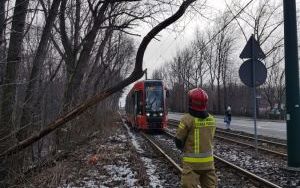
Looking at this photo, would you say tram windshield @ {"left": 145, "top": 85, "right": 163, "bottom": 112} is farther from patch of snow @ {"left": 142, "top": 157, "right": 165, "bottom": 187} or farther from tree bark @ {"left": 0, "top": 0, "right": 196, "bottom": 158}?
tree bark @ {"left": 0, "top": 0, "right": 196, "bottom": 158}

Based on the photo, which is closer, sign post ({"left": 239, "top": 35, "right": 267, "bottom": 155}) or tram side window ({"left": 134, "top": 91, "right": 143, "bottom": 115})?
sign post ({"left": 239, "top": 35, "right": 267, "bottom": 155})

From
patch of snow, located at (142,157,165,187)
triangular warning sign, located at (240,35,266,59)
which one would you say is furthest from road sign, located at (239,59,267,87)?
patch of snow, located at (142,157,165,187)

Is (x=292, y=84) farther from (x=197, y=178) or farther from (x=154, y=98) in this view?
(x=154, y=98)

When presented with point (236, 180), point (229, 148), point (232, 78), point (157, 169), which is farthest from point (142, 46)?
point (232, 78)

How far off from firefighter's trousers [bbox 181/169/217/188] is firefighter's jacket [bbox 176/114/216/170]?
0.07 m

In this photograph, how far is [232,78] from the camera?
315ft

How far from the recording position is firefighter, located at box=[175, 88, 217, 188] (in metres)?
6.09

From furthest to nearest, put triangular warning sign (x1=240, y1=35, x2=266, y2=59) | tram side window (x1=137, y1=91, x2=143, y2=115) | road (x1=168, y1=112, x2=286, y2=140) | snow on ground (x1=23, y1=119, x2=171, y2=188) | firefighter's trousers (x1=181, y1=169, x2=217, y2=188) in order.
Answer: tram side window (x1=137, y1=91, x2=143, y2=115), road (x1=168, y1=112, x2=286, y2=140), triangular warning sign (x1=240, y1=35, x2=266, y2=59), snow on ground (x1=23, y1=119, x2=171, y2=188), firefighter's trousers (x1=181, y1=169, x2=217, y2=188)

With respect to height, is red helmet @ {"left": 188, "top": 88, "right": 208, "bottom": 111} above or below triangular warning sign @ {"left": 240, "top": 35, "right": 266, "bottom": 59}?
below

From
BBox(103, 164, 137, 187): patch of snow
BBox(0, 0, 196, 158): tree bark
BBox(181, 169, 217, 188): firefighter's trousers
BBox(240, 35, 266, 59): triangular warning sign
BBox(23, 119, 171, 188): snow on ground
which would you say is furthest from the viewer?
BBox(240, 35, 266, 59): triangular warning sign

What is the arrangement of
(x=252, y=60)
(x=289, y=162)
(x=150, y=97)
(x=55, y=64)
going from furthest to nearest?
1. (x=150, y=97)
2. (x=55, y=64)
3. (x=252, y=60)
4. (x=289, y=162)

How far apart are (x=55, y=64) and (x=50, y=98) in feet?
13.0

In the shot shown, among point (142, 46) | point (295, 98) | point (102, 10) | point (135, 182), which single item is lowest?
point (135, 182)

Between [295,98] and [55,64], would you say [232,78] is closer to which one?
[55,64]
